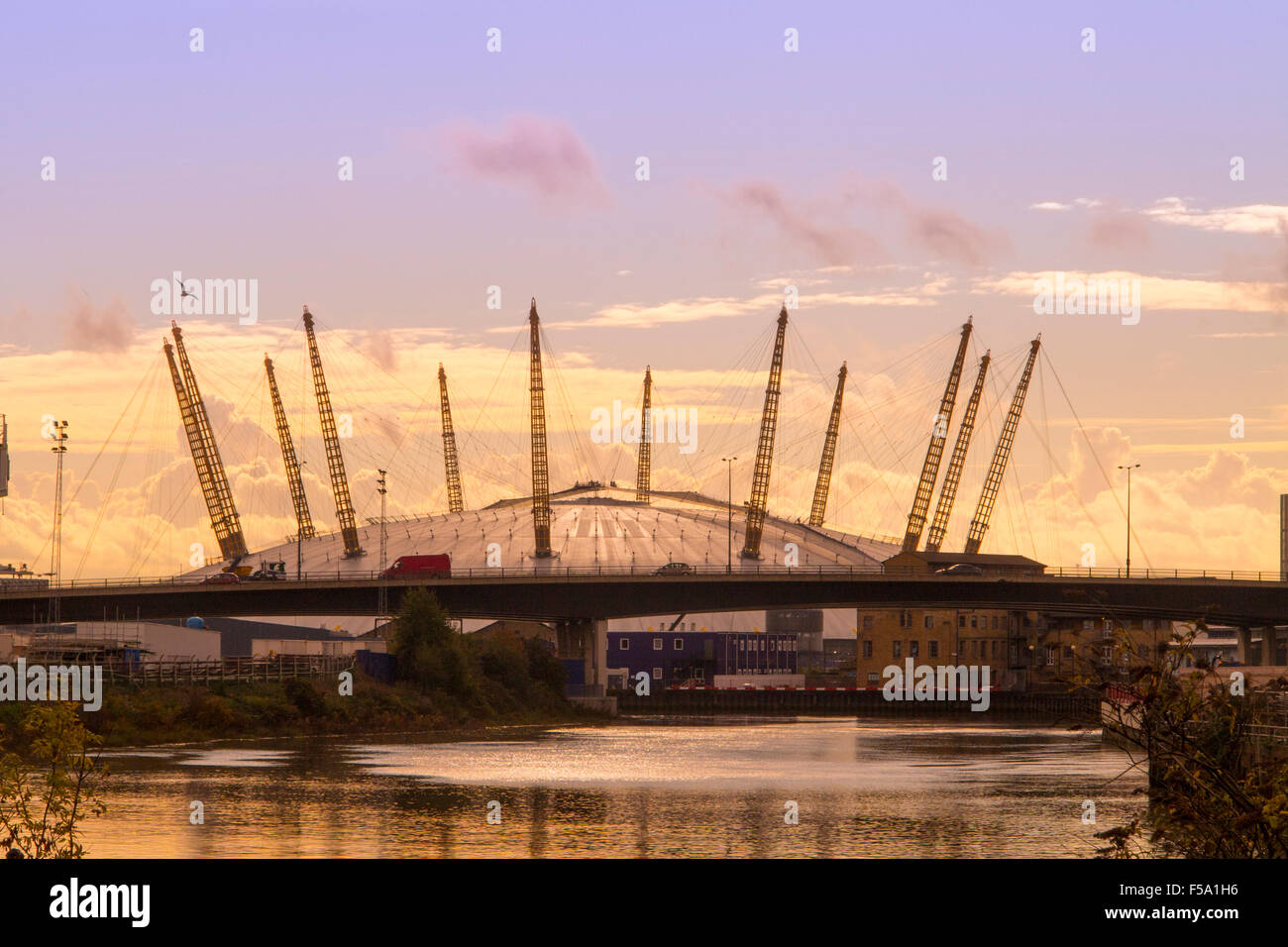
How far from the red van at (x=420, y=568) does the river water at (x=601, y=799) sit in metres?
59.2

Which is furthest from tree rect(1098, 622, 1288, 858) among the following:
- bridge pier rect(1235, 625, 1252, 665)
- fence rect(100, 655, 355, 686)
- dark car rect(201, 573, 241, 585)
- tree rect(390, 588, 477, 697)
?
bridge pier rect(1235, 625, 1252, 665)

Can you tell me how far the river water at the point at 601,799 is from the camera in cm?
4788

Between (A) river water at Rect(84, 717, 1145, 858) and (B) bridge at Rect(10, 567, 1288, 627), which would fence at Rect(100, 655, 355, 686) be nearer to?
(A) river water at Rect(84, 717, 1145, 858)

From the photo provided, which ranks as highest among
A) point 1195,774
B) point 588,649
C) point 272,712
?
point 1195,774

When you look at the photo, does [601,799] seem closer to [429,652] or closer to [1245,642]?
[429,652]

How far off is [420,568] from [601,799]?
10863cm

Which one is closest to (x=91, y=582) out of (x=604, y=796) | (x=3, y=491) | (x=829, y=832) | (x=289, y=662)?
(x=3, y=491)

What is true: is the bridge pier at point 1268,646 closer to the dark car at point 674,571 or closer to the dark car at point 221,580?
the dark car at point 674,571

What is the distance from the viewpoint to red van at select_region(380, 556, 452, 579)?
16338cm

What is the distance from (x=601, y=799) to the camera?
63062mm

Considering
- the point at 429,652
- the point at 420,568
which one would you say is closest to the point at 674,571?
the point at 420,568

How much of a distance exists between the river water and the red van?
59.2m

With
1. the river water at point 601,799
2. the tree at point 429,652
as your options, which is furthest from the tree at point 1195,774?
the tree at point 429,652
